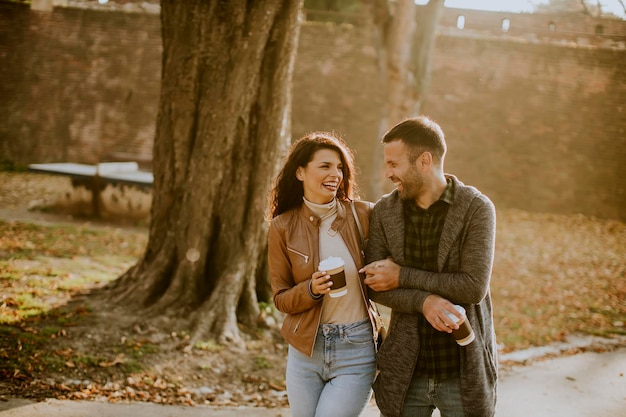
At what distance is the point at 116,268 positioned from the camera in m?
7.84

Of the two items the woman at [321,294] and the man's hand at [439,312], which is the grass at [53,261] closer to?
the woman at [321,294]

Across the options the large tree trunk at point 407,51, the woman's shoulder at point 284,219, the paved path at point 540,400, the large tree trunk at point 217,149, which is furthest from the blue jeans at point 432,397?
the large tree trunk at point 407,51

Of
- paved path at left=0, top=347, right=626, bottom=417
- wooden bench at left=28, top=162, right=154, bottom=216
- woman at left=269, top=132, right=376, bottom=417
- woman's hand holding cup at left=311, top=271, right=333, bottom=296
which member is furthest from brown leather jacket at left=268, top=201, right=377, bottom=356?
wooden bench at left=28, top=162, right=154, bottom=216

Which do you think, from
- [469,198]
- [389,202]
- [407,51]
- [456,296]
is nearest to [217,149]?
[389,202]

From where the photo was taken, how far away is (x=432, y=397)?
269 centimetres

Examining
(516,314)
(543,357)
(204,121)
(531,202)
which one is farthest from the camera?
(531,202)

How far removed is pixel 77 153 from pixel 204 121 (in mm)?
13004

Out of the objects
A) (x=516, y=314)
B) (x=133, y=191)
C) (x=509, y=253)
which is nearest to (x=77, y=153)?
(x=133, y=191)

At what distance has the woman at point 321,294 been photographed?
277cm

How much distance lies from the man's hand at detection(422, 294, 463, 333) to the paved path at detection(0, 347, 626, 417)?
213 cm

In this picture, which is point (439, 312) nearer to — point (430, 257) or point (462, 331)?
point (462, 331)

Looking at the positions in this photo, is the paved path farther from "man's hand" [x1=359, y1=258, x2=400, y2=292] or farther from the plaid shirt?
"man's hand" [x1=359, y1=258, x2=400, y2=292]

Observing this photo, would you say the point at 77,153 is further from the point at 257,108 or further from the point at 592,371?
the point at 592,371

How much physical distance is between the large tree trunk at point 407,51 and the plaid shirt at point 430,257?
348 inches
